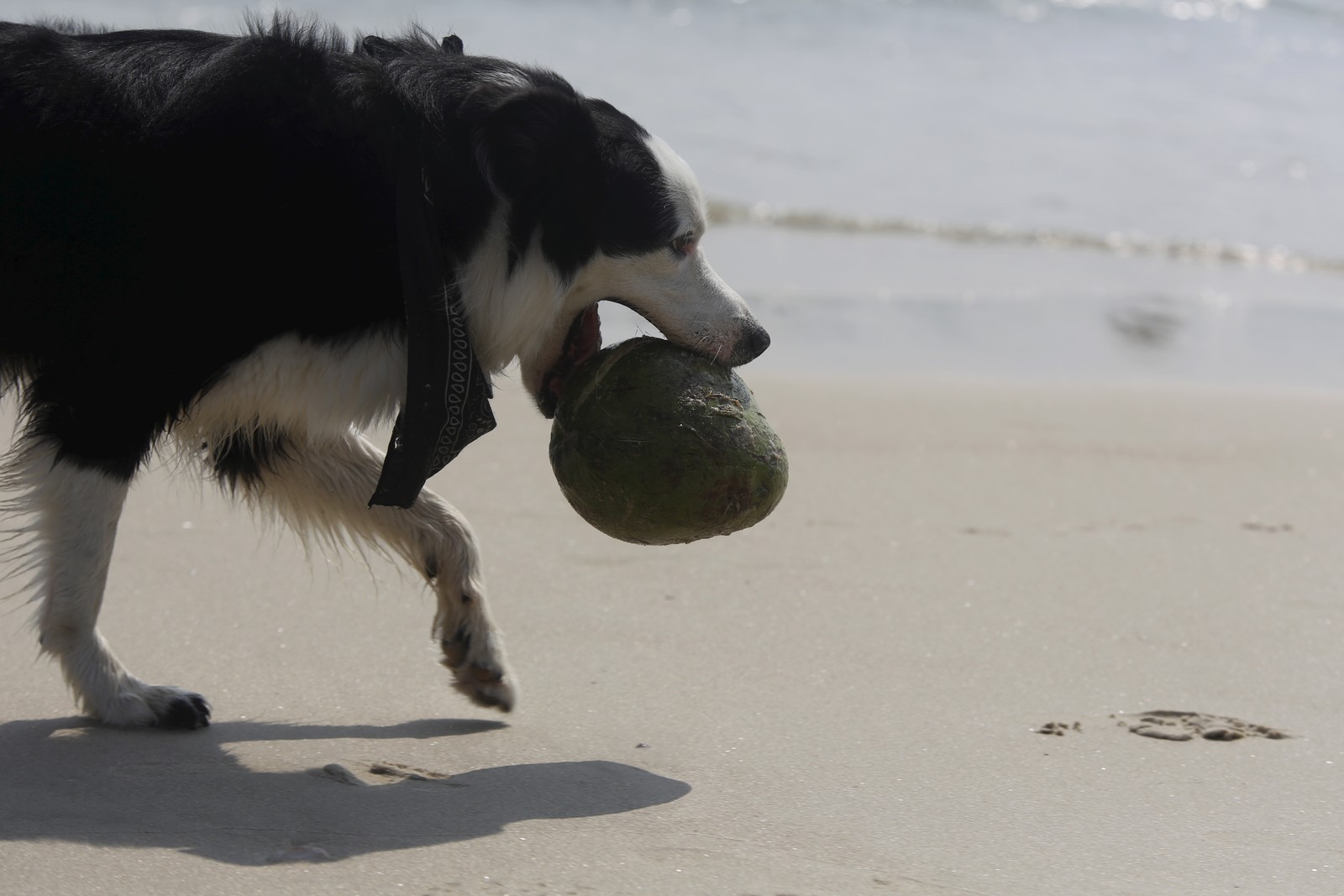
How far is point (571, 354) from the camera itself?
3330 mm

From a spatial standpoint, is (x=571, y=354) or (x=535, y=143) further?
(x=571, y=354)

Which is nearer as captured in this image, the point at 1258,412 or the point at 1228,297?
the point at 1258,412

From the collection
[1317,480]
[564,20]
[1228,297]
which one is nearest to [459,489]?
[1317,480]

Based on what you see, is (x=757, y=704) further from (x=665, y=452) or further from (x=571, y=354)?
(x=571, y=354)

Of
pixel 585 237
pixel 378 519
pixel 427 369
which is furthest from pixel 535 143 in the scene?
pixel 378 519

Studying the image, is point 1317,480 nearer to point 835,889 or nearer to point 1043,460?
point 1043,460

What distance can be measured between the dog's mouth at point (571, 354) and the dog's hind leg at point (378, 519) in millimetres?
409

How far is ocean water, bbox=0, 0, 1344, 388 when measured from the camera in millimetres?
8211

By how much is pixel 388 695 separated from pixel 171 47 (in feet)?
4.98

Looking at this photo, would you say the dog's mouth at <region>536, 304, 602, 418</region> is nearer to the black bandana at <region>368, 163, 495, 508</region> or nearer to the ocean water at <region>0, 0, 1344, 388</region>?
the black bandana at <region>368, 163, 495, 508</region>

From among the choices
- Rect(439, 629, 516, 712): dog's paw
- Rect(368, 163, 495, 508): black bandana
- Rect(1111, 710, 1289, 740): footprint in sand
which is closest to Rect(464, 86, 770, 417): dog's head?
Rect(368, 163, 495, 508): black bandana

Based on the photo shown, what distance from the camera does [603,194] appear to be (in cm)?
306

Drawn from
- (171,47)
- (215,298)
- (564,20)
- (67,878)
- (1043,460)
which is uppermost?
(564,20)

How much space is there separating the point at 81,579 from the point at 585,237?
129 centimetres
